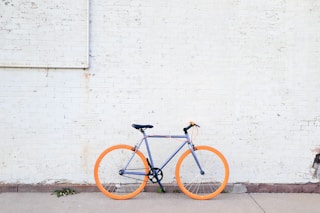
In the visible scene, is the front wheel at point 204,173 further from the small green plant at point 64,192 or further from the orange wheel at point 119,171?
the small green plant at point 64,192

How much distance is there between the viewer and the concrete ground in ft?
14.7

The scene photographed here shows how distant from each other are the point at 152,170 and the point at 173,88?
124 centimetres

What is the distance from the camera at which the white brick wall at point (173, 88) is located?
5016mm

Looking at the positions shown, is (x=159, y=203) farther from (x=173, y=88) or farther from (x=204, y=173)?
(x=173, y=88)

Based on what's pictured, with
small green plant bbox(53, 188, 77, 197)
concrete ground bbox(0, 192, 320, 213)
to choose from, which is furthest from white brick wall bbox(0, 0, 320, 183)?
concrete ground bbox(0, 192, 320, 213)

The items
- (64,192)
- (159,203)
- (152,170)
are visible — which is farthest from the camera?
(64,192)

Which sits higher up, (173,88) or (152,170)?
(173,88)

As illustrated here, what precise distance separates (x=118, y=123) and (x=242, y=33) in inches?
90.0

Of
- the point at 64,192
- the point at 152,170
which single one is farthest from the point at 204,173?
the point at 64,192

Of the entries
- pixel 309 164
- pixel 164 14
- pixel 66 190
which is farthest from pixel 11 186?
pixel 309 164

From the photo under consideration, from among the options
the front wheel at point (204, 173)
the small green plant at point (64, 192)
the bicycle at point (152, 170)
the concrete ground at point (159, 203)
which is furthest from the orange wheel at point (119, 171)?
the front wheel at point (204, 173)

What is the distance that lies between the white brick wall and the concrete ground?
354mm

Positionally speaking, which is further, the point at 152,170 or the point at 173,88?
the point at 173,88

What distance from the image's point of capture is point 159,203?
15.4 ft
